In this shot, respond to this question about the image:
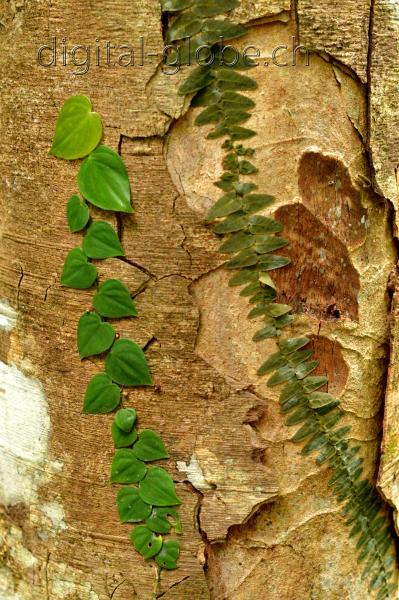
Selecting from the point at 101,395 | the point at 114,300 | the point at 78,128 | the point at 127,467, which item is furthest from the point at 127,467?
the point at 78,128

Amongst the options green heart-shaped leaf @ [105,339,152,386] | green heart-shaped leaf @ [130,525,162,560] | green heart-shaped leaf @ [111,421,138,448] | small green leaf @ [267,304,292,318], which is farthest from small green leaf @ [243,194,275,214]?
green heart-shaped leaf @ [130,525,162,560]

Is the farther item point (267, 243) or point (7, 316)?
point (7, 316)

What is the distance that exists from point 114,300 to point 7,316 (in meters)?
0.20

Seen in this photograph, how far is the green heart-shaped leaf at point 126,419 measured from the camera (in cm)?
103

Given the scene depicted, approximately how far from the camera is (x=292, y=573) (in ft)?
3.50

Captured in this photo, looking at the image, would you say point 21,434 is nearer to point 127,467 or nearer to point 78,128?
point 127,467

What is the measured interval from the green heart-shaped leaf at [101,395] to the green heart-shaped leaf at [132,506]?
12 centimetres

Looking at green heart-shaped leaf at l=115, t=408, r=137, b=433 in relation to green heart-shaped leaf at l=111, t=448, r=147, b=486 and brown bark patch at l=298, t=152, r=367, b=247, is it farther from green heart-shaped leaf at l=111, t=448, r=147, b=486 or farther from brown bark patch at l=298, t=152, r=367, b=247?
brown bark patch at l=298, t=152, r=367, b=247

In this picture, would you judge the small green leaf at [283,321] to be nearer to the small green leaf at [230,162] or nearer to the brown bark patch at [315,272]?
the brown bark patch at [315,272]

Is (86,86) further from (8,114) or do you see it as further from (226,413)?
(226,413)

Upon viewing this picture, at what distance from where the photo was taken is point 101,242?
99 cm

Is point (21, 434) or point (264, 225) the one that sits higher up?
point (264, 225)

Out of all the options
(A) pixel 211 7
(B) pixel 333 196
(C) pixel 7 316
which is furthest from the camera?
(C) pixel 7 316

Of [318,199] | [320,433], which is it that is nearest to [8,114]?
[318,199]
